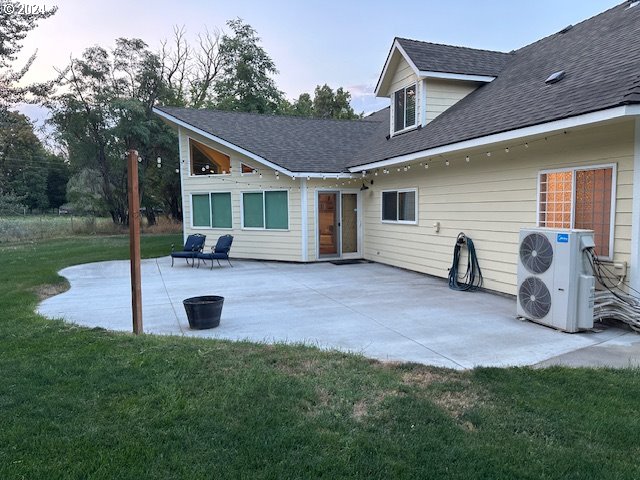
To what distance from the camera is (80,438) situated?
2.70 m

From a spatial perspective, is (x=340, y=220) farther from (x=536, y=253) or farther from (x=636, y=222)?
(x=636, y=222)

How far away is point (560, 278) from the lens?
17.1ft

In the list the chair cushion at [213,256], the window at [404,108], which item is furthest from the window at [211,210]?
the window at [404,108]

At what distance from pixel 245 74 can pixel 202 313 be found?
26627mm

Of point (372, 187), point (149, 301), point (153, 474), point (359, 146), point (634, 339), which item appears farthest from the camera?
point (359, 146)

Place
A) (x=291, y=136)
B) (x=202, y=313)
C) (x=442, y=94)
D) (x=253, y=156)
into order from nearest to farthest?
(x=202, y=313)
(x=442, y=94)
(x=253, y=156)
(x=291, y=136)

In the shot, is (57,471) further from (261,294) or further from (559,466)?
(261,294)

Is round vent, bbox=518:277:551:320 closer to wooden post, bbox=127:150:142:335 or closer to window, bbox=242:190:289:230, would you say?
wooden post, bbox=127:150:142:335

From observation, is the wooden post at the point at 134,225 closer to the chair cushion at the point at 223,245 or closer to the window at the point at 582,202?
the window at the point at 582,202

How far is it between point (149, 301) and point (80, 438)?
4.76m

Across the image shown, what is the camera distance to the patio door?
40.2ft

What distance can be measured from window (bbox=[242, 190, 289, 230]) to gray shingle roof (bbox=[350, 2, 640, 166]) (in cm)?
263

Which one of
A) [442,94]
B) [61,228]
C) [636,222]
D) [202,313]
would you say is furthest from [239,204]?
[61,228]

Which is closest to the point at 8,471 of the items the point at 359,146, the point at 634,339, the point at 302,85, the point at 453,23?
the point at 634,339
